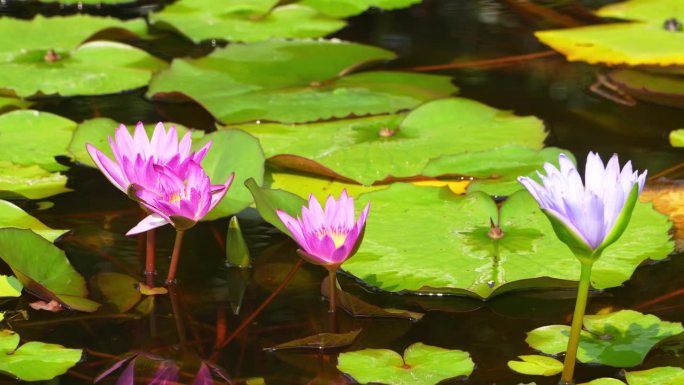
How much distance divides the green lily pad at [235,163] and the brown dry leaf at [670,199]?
0.65 metres

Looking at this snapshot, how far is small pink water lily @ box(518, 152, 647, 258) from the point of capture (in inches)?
40.9

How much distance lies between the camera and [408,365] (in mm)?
1196

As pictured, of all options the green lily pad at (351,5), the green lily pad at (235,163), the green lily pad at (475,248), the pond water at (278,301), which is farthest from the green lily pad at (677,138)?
the green lily pad at (351,5)

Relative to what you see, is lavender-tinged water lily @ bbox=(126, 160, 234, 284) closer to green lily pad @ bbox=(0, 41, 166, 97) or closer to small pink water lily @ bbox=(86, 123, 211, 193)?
small pink water lily @ bbox=(86, 123, 211, 193)

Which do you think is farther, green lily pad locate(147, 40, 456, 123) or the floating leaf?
green lily pad locate(147, 40, 456, 123)

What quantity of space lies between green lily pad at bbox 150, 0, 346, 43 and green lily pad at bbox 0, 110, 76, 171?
0.73 m

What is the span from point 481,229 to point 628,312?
0.94 feet

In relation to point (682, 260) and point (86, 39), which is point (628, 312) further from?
point (86, 39)

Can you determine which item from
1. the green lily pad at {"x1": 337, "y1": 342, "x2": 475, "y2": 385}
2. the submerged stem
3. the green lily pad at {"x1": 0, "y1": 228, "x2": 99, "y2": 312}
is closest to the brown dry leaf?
the green lily pad at {"x1": 337, "y1": 342, "x2": 475, "y2": 385}

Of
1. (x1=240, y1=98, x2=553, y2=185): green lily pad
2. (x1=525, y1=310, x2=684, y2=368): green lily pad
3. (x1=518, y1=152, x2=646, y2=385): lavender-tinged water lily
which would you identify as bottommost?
(x1=525, y1=310, x2=684, y2=368): green lily pad

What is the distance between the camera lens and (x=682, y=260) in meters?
1.47

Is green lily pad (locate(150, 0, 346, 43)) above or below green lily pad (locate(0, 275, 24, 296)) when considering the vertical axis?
above

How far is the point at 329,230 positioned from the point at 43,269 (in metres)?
0.44

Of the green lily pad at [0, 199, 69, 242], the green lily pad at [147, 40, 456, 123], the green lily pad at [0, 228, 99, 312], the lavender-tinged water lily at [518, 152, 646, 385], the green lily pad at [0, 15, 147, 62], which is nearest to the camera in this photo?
the lavender-tinged water lily at [518, 152, 646, 385]
